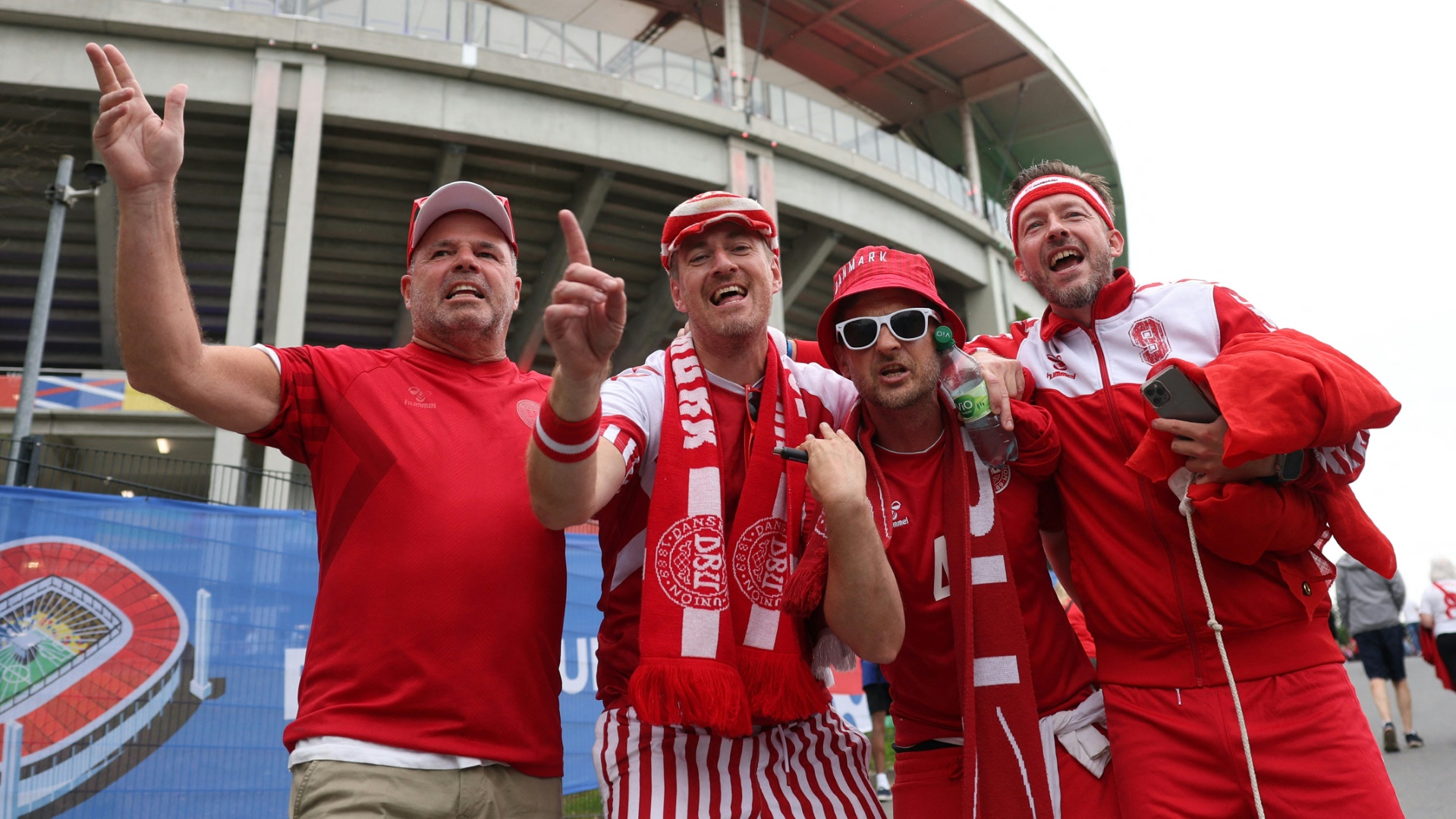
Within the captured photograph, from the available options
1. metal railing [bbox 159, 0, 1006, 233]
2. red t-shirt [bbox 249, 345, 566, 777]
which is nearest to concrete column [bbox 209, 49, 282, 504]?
metal railing [bbox 159, 0, 1006, 233]

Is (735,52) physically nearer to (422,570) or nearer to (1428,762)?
(1428,762)

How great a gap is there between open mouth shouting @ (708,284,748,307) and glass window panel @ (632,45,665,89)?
16101 mm

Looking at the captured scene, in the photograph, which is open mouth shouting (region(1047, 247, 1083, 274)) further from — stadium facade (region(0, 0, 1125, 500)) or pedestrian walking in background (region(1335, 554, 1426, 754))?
stadium facade (region(0, 0, 1125, 500))

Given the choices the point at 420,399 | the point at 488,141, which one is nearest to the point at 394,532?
the point at 420,399

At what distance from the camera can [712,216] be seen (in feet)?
9.34

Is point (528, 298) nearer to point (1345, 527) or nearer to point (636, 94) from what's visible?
point (636, 94)

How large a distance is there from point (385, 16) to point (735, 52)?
281 inches

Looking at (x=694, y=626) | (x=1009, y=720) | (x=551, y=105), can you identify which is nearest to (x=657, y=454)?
(x=694, y=626)

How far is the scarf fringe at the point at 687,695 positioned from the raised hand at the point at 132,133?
172 cm

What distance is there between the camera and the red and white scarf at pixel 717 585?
2.34 metres

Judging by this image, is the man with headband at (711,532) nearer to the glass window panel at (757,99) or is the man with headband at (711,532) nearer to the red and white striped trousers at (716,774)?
the red and white striped trousers at (716,774)

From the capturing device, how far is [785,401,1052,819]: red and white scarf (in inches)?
102

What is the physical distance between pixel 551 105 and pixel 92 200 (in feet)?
30.4

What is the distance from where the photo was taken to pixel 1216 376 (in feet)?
7.77
